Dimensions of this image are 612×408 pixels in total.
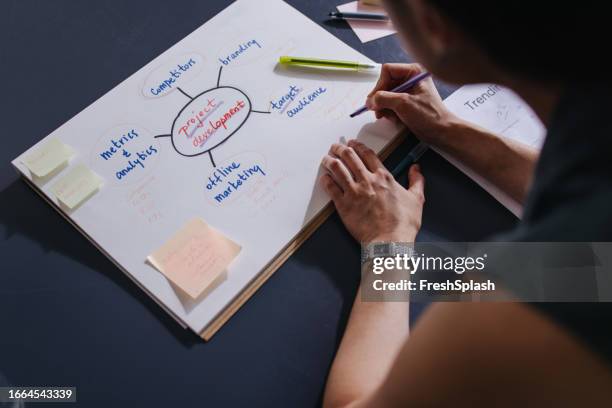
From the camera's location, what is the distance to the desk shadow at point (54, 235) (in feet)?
2.39

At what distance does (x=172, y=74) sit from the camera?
893mm

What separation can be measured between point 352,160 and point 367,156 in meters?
0.03

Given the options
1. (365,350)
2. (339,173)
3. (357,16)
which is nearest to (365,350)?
(365,350)

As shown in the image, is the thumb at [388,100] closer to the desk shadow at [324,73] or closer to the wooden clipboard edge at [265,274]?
the desk shadow at [324,73]

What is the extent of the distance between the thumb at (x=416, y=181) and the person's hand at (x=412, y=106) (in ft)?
0.19

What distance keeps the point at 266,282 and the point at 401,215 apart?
0.21 m

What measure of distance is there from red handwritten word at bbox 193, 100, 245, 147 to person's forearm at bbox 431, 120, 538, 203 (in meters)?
0.31

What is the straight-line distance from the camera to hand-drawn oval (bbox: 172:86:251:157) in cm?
83

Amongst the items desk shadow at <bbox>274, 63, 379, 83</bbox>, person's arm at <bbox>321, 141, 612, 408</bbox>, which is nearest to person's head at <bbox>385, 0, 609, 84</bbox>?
person's arm at <bbox>321, 141, 612, 408</bbox>

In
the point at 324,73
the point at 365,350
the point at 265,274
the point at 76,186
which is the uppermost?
the point at 76,186

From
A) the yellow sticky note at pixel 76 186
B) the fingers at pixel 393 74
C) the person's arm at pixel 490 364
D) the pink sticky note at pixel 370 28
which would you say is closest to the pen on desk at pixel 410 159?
the fingers at pixel 393 74

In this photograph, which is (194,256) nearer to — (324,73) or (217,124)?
(217,124)

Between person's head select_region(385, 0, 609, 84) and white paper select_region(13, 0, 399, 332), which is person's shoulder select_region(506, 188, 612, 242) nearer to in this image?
person's head select_region(385, 0, 609, 84)

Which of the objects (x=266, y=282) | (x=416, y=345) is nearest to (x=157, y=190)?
(x=266, y=282)
